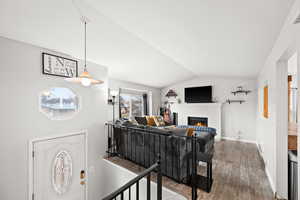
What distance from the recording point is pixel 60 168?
2635mm

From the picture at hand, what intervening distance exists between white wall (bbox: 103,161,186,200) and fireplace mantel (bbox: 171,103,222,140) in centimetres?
422

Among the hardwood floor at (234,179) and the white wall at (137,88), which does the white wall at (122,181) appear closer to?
the hardwood floor at (234,179)

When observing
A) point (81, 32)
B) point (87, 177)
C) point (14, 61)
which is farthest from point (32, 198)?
point (81, 32)

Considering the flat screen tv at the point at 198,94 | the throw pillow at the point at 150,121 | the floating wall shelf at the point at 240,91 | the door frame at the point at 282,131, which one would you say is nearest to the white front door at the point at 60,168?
the throw pillow at the point at 150,121

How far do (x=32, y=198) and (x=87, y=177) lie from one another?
0.97 meters

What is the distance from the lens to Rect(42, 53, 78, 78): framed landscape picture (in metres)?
2.44

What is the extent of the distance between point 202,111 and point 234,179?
12.6ft

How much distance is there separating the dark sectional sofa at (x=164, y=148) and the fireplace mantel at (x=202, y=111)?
314cm

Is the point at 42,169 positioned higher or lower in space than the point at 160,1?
lower

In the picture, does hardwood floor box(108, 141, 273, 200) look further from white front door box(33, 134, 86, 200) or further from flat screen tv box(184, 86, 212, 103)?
flat screen tv box(184, 86, 212, 103)

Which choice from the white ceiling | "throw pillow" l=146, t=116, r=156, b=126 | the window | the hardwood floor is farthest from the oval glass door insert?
"throw pillow" l=146, t=116, r=156, b=126

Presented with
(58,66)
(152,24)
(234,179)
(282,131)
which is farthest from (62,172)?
(282,131)

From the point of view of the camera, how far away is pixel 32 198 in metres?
2.25

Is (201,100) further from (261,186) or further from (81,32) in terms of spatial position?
(81,32)
